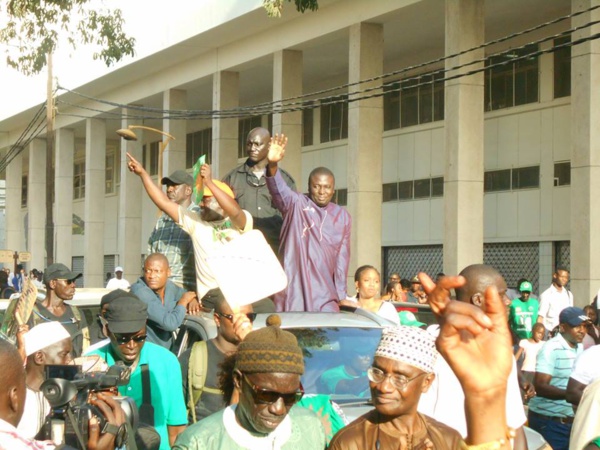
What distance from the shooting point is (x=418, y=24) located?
87.9 ft

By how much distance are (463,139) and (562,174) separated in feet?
15.0

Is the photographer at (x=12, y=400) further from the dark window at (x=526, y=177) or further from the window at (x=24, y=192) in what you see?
the window at (x=24, y=192)

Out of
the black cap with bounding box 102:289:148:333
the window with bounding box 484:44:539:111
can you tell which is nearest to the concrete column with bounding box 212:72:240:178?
the window with bounding box 484:44:539:111

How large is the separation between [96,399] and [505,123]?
24.4 meters

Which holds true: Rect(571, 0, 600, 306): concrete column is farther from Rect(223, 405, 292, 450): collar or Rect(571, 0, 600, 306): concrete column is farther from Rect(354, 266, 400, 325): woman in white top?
Rect(223, 405, 292, 450): collar

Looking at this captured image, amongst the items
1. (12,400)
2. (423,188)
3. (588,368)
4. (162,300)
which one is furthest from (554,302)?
(12,400)

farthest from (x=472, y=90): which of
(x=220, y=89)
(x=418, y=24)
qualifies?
(x=220, y=89)

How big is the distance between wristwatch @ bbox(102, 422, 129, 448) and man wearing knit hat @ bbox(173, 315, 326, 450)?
366 millimetres

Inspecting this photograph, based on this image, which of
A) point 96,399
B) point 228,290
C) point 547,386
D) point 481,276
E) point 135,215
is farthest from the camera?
point 135,215

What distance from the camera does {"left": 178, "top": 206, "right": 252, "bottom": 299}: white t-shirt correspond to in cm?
866

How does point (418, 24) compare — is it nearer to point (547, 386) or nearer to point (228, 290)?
point (547, 386)

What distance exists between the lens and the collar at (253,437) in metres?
4.00

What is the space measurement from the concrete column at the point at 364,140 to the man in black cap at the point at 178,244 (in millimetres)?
16316

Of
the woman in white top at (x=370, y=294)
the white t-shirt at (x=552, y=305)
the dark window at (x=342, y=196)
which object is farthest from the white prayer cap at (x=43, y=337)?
the dark window at (x=342, y=196)
